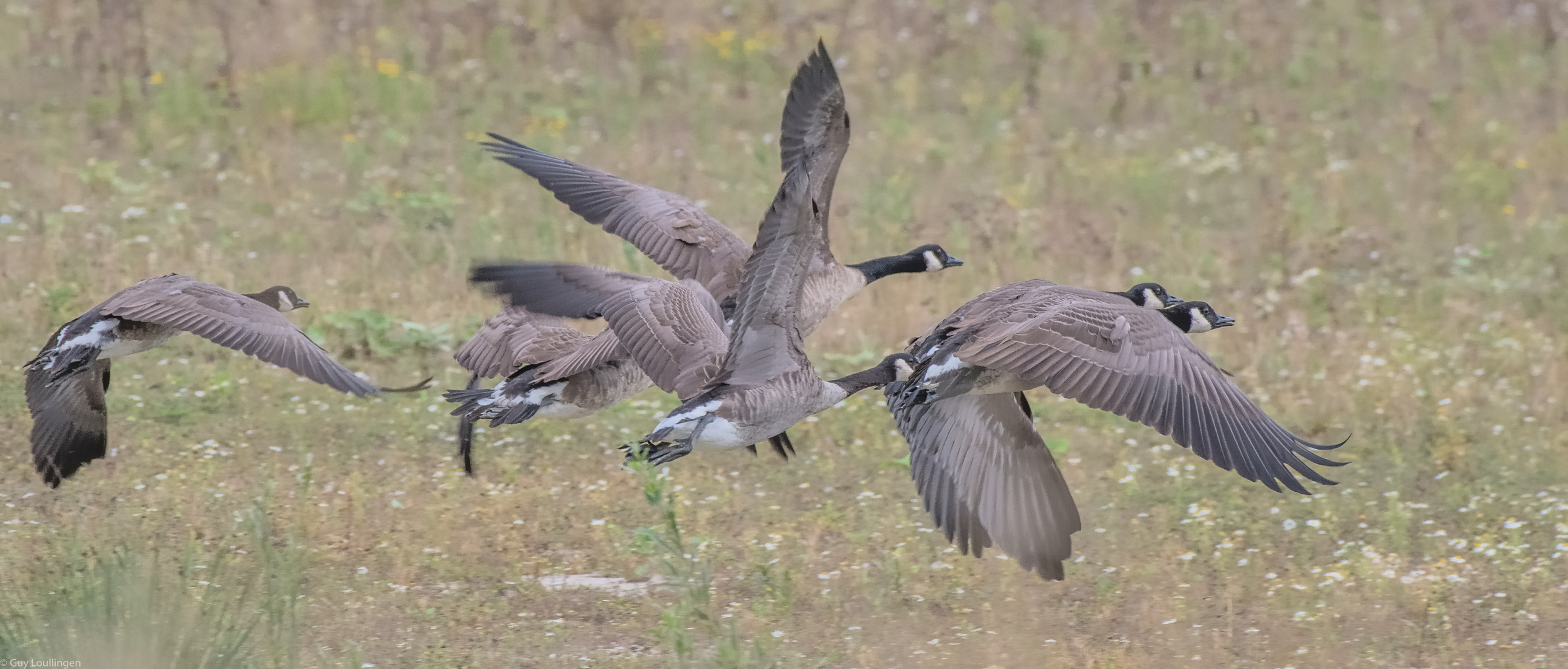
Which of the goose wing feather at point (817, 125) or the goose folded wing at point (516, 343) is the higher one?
the goose wing feather at point (817, 125)

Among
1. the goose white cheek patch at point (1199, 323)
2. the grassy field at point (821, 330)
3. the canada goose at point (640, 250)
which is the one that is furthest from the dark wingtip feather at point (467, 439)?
the goose white cheek patch at point (1199, 323)

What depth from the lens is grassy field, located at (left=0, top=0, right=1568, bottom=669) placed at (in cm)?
789

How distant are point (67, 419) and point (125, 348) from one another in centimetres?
54

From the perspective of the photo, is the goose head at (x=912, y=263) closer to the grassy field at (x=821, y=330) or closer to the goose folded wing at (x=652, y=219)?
the goose folded wing at (x=652, y=219)

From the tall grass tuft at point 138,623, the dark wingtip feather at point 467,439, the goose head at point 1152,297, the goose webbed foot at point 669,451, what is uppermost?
the goose head at point 1152,297

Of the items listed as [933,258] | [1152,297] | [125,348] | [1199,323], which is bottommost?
[125,348]

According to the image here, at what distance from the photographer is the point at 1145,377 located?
22.0 feet

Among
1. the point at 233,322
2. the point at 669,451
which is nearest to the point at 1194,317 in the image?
the point at 669,451

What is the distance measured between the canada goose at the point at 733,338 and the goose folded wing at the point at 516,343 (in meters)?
0.38

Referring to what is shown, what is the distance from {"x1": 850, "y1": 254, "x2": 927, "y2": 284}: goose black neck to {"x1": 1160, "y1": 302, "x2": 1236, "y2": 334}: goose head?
1.86m

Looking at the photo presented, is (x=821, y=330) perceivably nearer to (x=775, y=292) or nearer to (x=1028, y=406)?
(x=1028, y=406)

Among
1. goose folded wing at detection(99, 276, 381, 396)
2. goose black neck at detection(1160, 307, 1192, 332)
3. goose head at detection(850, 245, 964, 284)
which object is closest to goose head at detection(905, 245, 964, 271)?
goose head at detection(850, 245, 964, 284)

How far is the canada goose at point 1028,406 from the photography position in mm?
6559

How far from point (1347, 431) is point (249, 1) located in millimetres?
11004
